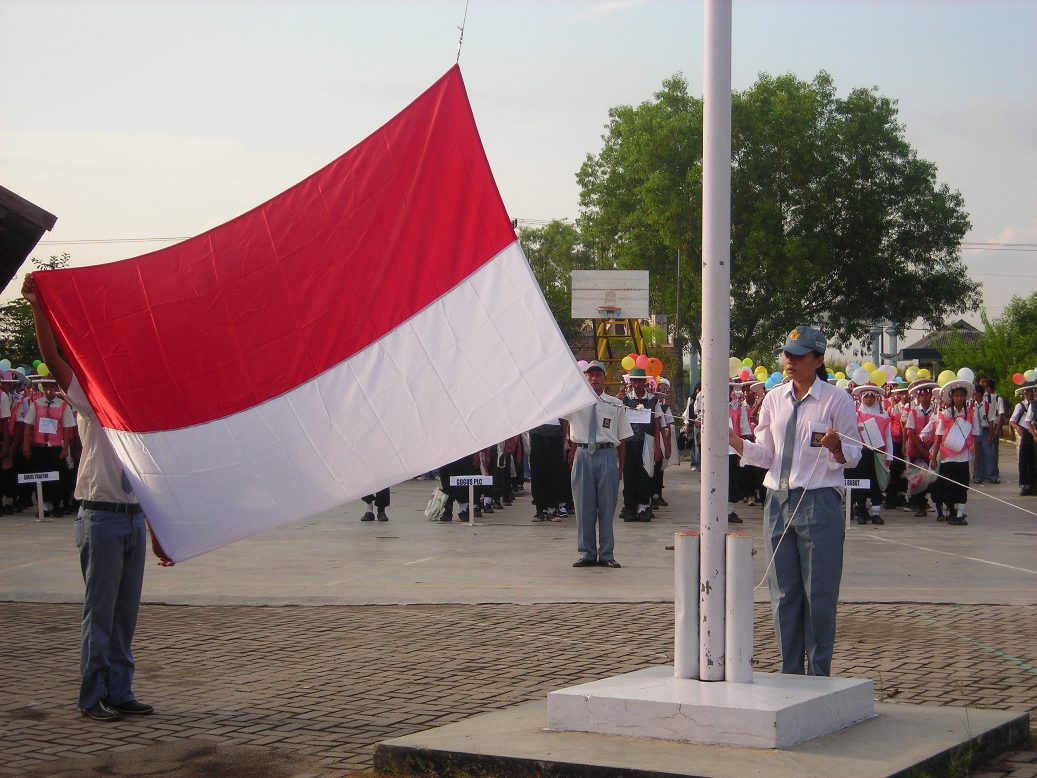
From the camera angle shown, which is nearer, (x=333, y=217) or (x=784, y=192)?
(x=333, y=217)

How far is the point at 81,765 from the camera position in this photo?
20.5ft

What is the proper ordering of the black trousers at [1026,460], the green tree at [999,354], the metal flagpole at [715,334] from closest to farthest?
1. the metal flagpole at [715,334]
2. the black trousers at [1026,460]
3. the green tree at [999,354]

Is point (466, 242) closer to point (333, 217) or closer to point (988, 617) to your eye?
point (333, 217)

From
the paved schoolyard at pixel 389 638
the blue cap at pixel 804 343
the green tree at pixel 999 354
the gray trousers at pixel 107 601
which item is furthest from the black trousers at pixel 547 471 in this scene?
the green tree at pixel 999 354

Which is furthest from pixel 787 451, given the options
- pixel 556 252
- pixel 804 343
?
pixel 556 252

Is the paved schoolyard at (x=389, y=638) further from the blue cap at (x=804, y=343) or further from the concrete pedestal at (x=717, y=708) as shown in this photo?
the blue cap at (x=804, y=343)

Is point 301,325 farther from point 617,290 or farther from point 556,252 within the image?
point 556,252

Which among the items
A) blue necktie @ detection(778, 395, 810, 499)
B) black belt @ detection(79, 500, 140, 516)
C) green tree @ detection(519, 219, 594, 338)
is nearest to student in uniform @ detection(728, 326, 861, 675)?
blue necktie @ detection(778, 395, 810, 499)

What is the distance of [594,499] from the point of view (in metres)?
13.8

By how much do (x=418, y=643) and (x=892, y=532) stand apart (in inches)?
392

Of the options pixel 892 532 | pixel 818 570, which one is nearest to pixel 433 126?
pixel 818 570

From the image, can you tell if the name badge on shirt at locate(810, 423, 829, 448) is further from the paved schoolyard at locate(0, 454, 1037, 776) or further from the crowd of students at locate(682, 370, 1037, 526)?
the crowd of students at locate(682, 370, 1037, 526)

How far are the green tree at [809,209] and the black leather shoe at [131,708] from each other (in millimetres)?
47747

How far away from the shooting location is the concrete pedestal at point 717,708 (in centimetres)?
571
